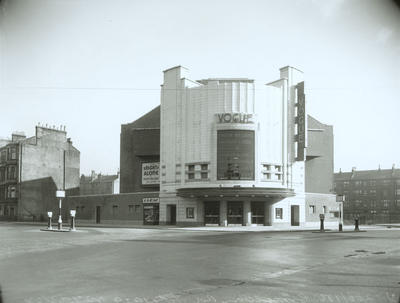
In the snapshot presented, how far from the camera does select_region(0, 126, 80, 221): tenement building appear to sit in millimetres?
65812

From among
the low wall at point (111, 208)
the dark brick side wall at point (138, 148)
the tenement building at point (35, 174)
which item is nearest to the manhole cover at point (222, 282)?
the low wall at point (111, 208)

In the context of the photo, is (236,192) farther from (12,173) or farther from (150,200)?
(12,173)

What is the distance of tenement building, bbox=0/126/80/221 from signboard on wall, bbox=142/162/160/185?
1896 centimetres

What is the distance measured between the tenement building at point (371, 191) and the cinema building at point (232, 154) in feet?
216

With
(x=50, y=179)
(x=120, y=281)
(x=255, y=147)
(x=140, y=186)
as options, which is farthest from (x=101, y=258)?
(x=50, y=179)

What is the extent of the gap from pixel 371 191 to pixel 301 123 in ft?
246

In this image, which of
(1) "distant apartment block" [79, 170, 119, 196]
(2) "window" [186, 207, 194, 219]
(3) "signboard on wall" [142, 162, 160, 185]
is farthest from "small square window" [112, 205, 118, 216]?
(1) "distant apartment block" [79, 170, 119, 196]

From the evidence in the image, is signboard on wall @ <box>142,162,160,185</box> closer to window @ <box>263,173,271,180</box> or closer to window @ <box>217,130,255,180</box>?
window @ <box>217,130,255,180</box>

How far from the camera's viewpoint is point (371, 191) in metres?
114

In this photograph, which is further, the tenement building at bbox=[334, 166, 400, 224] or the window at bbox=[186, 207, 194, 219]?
the tenement building at bbox=[334, 166, 400, 224]

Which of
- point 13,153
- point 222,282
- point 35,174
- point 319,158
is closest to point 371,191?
point 319,158

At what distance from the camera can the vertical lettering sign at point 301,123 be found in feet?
155

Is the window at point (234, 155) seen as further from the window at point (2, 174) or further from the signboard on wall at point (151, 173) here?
the window at point (2, 174)

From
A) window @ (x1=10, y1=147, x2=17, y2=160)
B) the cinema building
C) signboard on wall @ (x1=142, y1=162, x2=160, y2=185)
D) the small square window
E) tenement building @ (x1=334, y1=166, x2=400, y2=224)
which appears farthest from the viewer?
tenement building @ (x1=334, y1=166, x2=400, y2=224)
